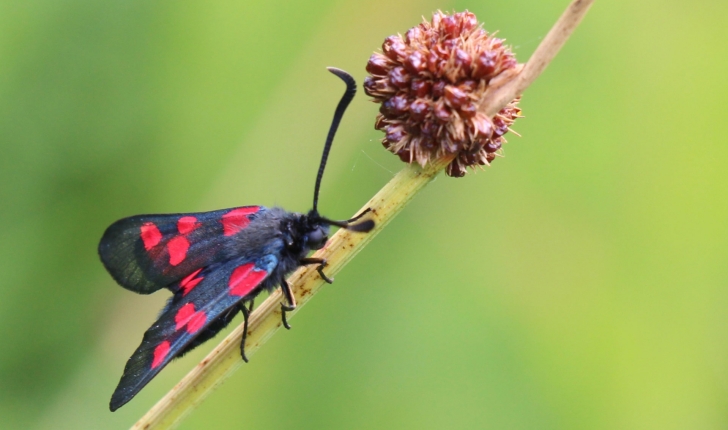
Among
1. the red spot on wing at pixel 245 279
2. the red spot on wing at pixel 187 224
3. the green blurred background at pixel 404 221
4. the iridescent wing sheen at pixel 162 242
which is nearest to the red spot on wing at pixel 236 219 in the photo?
the iridescent wing sheen at pixel 162 242

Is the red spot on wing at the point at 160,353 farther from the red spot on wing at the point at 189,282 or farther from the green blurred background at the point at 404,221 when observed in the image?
the green blurred background at the point at 404,221

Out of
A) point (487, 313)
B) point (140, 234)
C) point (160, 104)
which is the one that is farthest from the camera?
point (160, 104)

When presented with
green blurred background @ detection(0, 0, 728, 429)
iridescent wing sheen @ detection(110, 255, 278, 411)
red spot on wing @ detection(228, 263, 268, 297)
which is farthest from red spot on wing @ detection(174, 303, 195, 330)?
green blurred background @ detection(0, 0, 728, 429)

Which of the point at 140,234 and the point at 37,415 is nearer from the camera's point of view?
the point at 140,234

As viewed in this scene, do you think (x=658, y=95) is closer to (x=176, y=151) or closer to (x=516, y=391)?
(x=516, y=391)

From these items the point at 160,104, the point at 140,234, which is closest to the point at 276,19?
the point at 160,104

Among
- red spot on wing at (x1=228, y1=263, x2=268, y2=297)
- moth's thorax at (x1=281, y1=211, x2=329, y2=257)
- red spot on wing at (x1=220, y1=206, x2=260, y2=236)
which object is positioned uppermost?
moth's thorax at (x1=281, y1=211, x2=329, y2=257)

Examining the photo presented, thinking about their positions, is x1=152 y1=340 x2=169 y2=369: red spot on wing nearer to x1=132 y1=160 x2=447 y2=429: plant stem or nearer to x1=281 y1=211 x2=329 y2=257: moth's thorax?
x1=132 y1=160 x2=447 y2=429: plant stem

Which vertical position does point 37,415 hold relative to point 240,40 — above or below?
below
